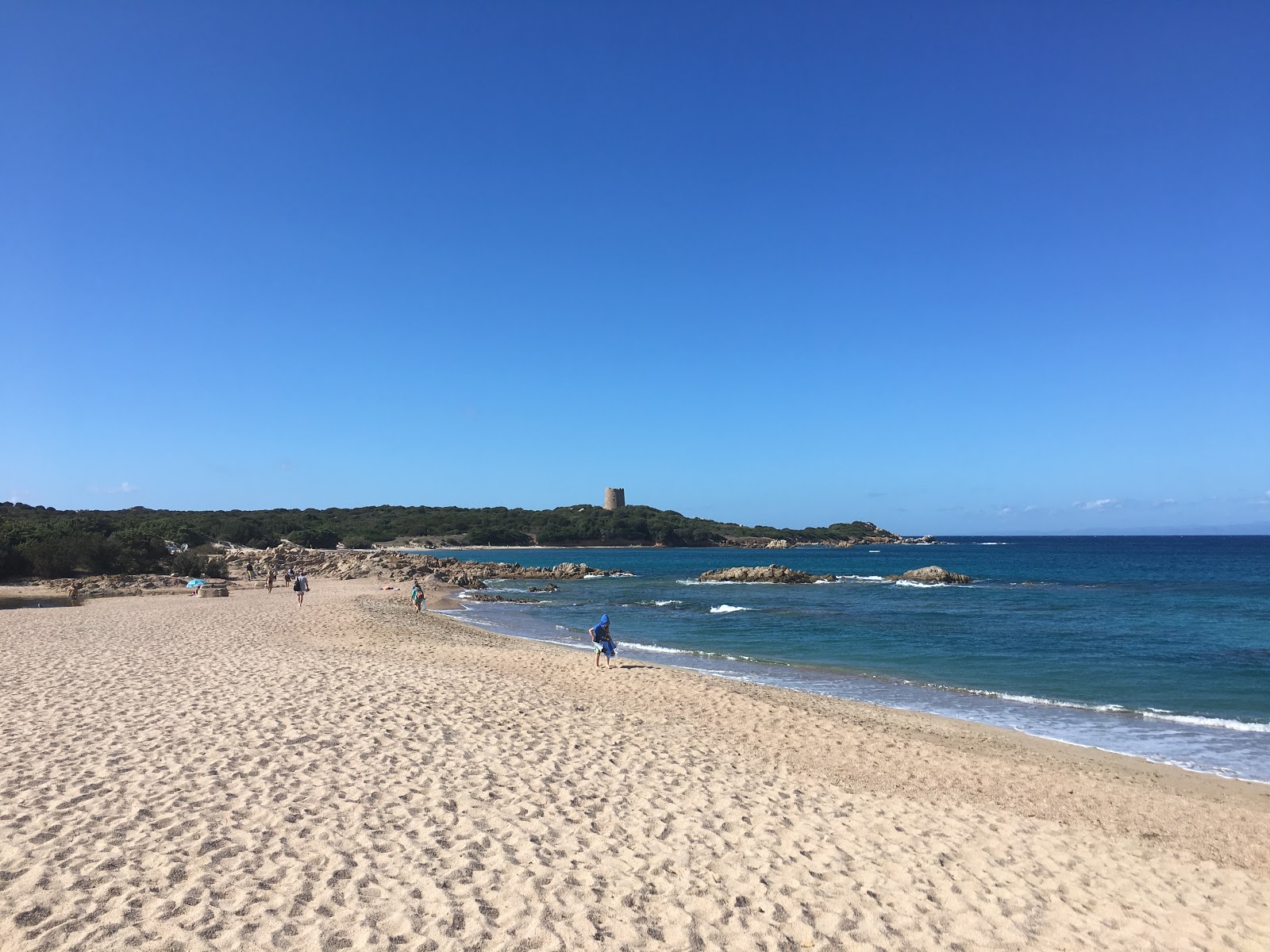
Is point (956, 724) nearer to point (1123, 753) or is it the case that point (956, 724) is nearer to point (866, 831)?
point (1123, 753)

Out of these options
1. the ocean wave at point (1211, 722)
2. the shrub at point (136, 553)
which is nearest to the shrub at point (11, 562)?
the shrub at point (136, 553)

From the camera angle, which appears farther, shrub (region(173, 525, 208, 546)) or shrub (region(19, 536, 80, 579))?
shrub (region(173, 525, 208, 546))

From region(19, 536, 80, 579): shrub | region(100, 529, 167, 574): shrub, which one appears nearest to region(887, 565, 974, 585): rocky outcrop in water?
region(100, 529, 167, 574): shrub

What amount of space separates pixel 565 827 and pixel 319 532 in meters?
90.3

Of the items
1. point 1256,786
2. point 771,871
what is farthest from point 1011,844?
point 1256,786

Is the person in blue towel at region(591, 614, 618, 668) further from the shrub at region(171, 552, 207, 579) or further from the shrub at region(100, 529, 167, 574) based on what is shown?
the shrub at region(100, 529, 167, 574)

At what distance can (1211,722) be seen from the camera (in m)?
14.0

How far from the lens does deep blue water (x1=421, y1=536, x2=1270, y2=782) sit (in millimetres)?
14125

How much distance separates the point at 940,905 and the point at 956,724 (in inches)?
319

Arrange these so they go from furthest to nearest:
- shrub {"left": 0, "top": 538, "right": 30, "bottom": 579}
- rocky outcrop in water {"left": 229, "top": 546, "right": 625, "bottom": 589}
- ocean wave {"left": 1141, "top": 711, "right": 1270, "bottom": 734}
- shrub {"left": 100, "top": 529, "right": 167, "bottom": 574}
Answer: rocky outcrop in water {"left": 229, "top": 546, "right": 625, "bottom": 589}, shrub {"left": 100, "top": 529, "right": 167, "bottom": 574}, shrub {"left": 0, "top": 538, "right": 30, "bottom": 579}, ocean wave {"left": 1141, "top": 711, "right": 1270, "bottom": 734}

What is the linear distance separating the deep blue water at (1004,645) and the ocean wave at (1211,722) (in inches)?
1.9

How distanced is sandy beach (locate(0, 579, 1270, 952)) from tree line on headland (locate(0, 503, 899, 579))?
99.1 ft

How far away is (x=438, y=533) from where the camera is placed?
402 feet

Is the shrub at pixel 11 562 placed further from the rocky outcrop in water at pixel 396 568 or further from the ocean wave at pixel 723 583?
the ocean wave at pixel 723 583
